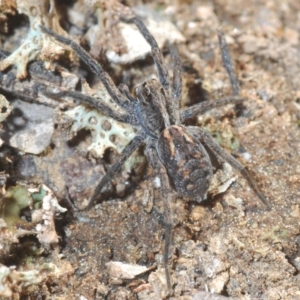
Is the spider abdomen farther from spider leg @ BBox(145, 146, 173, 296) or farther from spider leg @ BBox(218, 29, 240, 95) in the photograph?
spider leg @ BBox(218, 29, 240, 95)

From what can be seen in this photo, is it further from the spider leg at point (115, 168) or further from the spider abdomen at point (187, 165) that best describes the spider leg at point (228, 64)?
the spider leg at point (115, 168)

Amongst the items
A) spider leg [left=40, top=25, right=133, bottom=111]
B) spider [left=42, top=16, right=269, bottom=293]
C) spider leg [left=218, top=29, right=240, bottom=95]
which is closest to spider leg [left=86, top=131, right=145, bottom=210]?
spider [left=42, top=16, right=269, bottom=293]

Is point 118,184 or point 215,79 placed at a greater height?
point 215,79

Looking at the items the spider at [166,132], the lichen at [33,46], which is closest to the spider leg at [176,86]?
the spider at [166,132]

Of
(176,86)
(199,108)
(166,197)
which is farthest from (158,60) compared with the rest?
(166,197)

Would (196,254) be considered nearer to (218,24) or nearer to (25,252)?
(25,252)

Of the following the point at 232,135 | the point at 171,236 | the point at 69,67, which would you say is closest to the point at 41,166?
the point at 69,67
